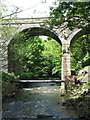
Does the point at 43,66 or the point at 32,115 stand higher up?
the point at 43,66

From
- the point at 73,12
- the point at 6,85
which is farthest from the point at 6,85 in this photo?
the point at 73,12

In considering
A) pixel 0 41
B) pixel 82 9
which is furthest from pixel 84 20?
pixel 0 41

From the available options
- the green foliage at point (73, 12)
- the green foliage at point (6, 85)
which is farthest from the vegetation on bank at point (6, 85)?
the green foliage at point (73, 12)

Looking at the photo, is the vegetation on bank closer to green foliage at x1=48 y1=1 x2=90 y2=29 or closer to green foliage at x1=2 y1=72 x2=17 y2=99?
green foliage at x1=2 y1=72 x2=17 y2=99

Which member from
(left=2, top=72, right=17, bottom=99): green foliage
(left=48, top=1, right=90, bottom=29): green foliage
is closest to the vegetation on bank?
(left=2, top=72, right=17, bottom=99): green foliage

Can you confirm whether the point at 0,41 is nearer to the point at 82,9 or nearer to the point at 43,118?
the point at 43,118

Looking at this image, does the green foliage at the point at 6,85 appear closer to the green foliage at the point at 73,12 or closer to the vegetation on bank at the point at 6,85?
the vegetation on bank at the point at 6,85

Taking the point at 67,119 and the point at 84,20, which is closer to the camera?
the point at 84,20

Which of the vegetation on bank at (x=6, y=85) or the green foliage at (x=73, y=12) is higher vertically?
the green foliage at (x=73, y=12)

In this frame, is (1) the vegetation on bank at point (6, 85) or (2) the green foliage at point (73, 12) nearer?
(2) the green foliage at point (73, 12)

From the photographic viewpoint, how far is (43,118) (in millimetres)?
5668

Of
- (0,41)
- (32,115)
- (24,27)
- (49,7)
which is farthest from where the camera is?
(24,27)

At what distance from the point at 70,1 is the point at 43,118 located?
13.4 feet

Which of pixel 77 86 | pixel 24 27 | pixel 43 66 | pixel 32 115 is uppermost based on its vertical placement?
pixel 24 27
